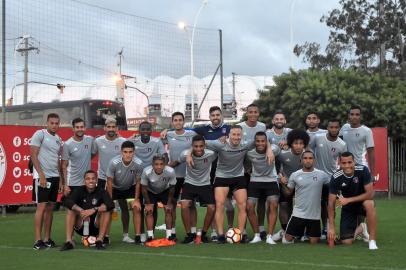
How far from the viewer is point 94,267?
7.77 metres

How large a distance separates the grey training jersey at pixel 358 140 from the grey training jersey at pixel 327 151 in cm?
28

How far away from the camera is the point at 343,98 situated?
81.8 feet

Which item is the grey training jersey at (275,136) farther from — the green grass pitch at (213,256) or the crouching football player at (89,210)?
the crouching football player at (89,210)

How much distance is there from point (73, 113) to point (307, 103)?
9721 mm

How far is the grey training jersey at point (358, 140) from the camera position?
33.6ft

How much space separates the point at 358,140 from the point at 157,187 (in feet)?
11.2

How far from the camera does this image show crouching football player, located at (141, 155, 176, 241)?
10.1m

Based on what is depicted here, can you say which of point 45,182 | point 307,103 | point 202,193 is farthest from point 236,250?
point 307,103

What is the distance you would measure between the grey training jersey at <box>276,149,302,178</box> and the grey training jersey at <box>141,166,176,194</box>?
5.87ft

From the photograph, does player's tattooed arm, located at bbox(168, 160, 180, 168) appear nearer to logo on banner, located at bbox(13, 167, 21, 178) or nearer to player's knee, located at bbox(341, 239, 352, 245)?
player's knee, located at bbox(341, 239, 352, 245)

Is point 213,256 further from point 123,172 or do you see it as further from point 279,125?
point 279,125

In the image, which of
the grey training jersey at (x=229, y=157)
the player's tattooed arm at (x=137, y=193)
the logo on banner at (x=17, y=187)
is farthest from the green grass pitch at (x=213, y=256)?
the logo on banner at (x=17, y=187)

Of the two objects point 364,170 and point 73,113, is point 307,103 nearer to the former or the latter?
point 73,113

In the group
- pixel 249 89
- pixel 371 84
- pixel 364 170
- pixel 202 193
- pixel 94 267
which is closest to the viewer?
pixel 94 267
